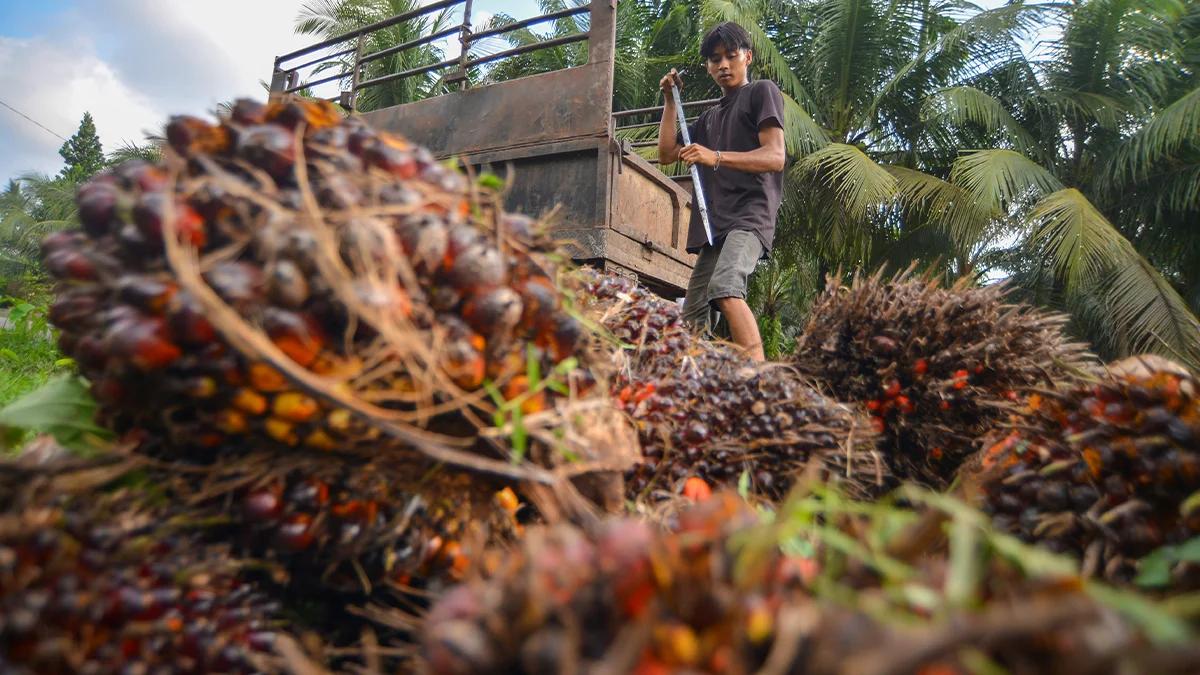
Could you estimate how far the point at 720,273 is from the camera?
118 inches

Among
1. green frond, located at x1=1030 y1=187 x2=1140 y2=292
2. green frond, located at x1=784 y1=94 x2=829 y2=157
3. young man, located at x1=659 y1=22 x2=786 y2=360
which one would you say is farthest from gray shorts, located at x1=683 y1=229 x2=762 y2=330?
green frond, located at x1=784 y1=94 x2=829 y2=157

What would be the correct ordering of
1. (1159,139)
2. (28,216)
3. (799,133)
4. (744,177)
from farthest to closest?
(28,216), (799,133), (1159,139), (744,177)

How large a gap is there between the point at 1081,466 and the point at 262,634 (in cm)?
110

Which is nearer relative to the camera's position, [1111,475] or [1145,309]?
[1111,475]

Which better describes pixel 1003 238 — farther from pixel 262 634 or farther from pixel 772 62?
pixel 262 634

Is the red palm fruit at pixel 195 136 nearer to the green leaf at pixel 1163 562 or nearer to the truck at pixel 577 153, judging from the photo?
the green leaf at pixel 1163 562

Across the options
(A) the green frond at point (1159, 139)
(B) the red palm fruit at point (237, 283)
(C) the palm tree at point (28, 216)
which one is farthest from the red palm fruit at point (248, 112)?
(C) the palm tree at point (28, 216)

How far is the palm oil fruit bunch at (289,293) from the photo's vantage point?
649 millimetres

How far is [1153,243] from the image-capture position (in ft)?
43.2

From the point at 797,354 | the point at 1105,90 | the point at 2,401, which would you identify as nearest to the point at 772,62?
the point at 1105,90

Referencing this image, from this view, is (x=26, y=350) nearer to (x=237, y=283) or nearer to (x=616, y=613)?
(x=237, y=283)

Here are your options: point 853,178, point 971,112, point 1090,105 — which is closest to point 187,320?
point 853,178

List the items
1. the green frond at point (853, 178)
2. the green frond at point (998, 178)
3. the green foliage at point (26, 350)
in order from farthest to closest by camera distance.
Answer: the green frond at point (853, 178)
the green frond at point (998, 178)
the green foliage at point (26, 350)

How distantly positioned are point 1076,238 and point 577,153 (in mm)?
8884
